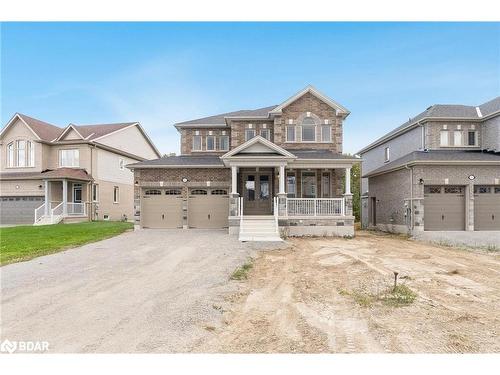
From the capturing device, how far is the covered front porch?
72.5 ft

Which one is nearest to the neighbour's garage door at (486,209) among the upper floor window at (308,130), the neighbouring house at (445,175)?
the neighbouring house at (445,175)

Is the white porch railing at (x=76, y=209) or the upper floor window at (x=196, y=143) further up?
the upper floor window at (x=196, y=143)

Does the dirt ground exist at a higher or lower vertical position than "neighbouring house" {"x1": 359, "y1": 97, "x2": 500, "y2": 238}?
lower

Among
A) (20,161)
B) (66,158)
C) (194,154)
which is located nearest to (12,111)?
(20,161)

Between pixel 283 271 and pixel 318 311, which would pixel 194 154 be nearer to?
pixel 283 271

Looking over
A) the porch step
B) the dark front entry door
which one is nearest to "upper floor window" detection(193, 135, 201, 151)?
the dark front entry door

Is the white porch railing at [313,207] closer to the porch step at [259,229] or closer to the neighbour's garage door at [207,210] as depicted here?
the porch step at [259,229]

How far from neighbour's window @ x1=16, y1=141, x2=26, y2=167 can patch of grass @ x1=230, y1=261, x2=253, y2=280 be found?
2390 centimetres

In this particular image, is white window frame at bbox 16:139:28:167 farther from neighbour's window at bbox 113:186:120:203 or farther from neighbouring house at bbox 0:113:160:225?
neighbour's window at bbox 113:186:120:203

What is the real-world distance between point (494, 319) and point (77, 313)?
6.89 meters

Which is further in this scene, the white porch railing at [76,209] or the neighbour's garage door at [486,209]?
the white porch railing at [76,209]

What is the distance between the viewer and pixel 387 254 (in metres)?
11.3

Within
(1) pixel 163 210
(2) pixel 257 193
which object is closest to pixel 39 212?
(1) pixel 163 210

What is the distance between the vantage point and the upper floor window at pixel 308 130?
19031 millimetres
